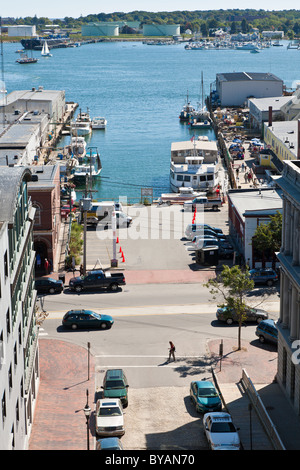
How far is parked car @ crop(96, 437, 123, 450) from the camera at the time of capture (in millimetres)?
27297

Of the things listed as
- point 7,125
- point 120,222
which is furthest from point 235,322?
point 7,125

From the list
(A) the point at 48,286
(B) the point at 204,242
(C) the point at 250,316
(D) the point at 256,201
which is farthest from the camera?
(D) the point at 256,201

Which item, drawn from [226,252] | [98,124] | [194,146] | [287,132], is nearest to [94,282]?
[226,252]

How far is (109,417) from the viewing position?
98.9ft

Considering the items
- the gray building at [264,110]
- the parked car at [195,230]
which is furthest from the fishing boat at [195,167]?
the gray building at [264,110]

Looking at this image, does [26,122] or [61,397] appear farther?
[26,122]

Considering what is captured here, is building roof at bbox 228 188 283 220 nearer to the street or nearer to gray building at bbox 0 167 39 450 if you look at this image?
the street

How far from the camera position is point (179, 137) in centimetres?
12600

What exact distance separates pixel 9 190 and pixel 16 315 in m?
4.56

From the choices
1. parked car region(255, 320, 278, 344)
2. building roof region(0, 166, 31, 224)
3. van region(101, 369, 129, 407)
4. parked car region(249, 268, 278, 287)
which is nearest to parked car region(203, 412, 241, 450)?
van region(101, 369, 129, 407)

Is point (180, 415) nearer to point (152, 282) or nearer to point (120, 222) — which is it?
point (152, 282)

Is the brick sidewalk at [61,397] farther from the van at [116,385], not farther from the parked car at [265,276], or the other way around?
the parked car at [265,276]

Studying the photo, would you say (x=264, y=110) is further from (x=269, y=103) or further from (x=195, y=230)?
(x=195, y=230)

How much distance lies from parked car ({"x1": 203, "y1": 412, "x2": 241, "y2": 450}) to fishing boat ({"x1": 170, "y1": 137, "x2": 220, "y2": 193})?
164 ft
